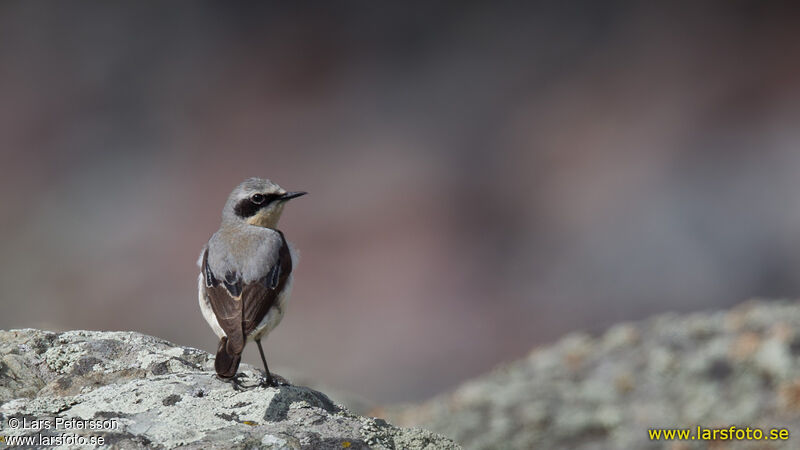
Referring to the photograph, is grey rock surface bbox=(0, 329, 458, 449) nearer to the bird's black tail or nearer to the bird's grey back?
the bird's black tail

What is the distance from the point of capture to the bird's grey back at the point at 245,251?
6.90 meters

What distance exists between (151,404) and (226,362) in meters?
0.67

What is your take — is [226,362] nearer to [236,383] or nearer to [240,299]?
[236,383]

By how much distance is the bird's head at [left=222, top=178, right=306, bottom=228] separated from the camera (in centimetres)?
763

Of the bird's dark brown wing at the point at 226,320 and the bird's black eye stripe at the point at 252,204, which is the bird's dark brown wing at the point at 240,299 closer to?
the bird's dark brown wing at the point at 226,320

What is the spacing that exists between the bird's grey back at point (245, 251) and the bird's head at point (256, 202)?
133mm

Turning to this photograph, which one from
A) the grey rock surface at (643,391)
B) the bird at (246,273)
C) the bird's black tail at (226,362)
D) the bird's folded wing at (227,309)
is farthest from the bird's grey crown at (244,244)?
the grey rock surface at (643,391)

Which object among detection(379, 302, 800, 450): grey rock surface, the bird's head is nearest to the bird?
the bird's head

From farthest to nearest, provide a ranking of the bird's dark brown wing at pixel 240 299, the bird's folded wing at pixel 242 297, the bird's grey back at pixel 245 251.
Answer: the bird's grey back at pixel 245 251 < the bird's folded wing at pixel 242 297 < the bird's dark brown wing at pixel 240 299

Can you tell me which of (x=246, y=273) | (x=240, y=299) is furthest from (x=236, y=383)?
(x=246, y=273)

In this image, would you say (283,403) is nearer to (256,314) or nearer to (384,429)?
(384,429)

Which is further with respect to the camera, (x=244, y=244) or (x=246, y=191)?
(x=246, y=191)

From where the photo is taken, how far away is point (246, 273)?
22.4 feet

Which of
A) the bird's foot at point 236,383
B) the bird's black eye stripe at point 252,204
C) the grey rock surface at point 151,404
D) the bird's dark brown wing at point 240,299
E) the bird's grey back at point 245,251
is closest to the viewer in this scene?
the grey rock surface at point 151,404
